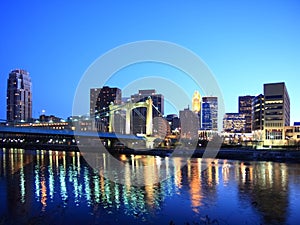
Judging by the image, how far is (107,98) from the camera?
177 metres

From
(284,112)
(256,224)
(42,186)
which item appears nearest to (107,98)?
(284,112)

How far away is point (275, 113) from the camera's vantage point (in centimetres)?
10500

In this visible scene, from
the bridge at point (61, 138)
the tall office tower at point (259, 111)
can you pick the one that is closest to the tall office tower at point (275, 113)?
the tall office tower at point (259, 111)

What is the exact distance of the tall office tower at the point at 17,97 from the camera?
18220cm

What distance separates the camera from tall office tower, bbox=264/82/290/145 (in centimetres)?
10375

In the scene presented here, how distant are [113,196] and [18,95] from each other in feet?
582

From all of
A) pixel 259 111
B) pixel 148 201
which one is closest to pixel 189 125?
pixel 259 111

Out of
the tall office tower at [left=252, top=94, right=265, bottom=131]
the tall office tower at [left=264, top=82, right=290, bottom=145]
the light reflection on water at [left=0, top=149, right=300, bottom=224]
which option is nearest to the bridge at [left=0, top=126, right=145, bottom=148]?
the light reflection on water at [left=0, top=149, right=300, bottom=224]

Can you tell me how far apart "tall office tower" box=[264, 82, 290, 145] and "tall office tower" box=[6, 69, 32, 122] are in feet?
426

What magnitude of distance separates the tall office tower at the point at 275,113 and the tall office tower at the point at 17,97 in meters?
130

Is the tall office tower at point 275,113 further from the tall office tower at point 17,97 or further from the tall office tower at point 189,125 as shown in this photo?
the tall office tower at point 17,97

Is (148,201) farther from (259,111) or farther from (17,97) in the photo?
(17,97)

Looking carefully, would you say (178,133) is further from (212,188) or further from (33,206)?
(33,206)

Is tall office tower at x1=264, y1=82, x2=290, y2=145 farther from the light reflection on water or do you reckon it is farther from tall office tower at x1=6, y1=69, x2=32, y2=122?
tall office tower at x1=6, y1=69, x2=32, y2=122
